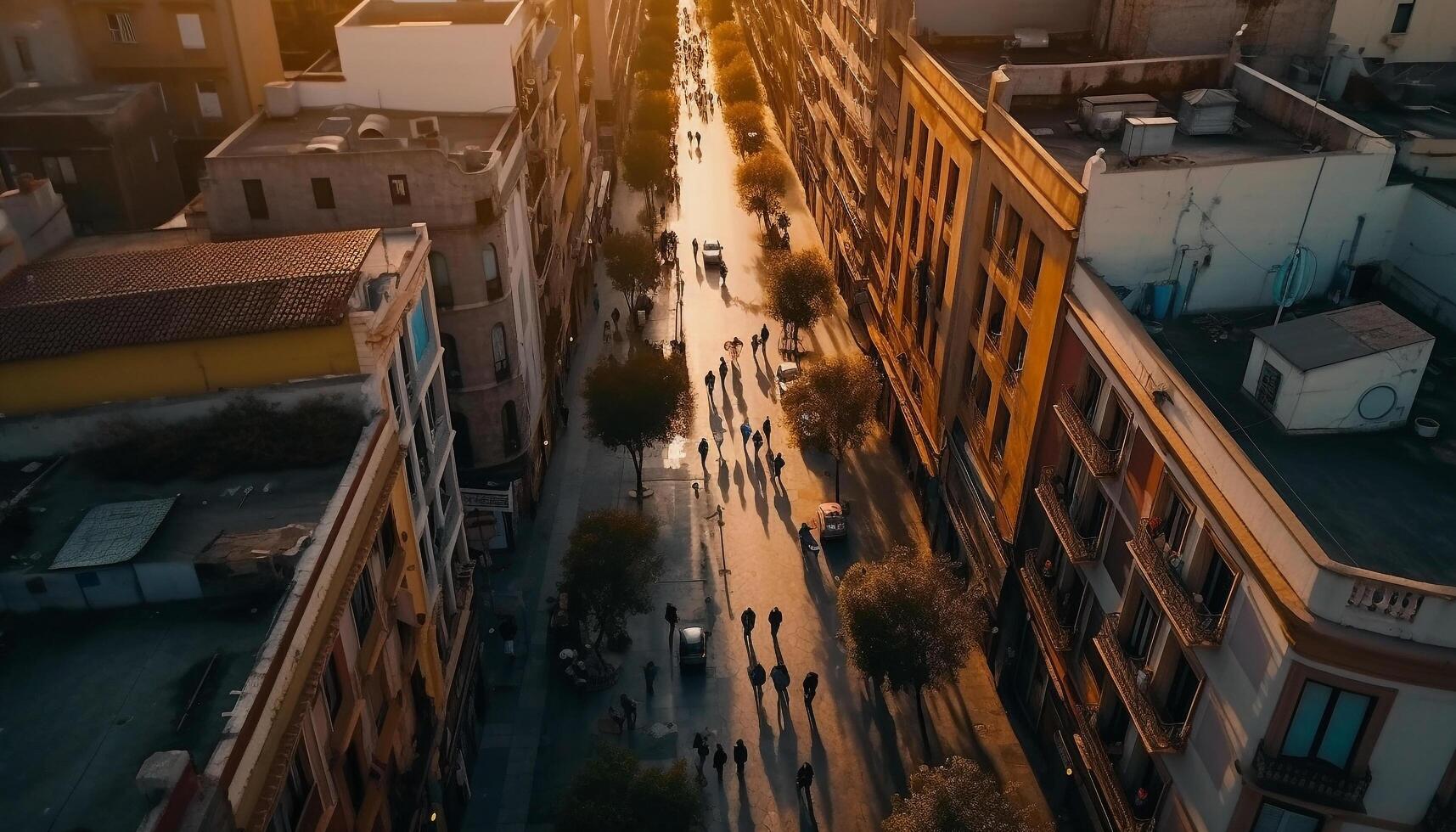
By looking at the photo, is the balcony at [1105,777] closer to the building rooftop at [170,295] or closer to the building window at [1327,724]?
the building window at [1327,724]

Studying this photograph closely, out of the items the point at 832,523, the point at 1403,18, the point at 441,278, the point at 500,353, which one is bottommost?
the point at 832,523

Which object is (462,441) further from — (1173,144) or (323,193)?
(1173,144)

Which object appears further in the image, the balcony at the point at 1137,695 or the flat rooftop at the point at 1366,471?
the balcony at the point at 1137,695

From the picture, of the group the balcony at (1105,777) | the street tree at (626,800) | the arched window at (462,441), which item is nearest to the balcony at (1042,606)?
the balcony at (1105,777)

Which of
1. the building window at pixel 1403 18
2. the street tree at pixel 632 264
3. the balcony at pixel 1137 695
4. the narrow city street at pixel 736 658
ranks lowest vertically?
the narrow city street at pixel 736 658

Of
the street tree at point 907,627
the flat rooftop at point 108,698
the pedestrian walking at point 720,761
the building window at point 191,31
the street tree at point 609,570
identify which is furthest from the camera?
the building window at point 191,31

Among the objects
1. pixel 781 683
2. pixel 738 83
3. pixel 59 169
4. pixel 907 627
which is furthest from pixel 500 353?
pixel 738 83
